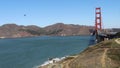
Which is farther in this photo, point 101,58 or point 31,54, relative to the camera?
point 31,54

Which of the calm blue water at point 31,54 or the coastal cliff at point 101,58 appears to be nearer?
the coastal cliff at point 101,58

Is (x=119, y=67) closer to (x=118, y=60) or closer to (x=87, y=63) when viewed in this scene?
(x=118, y=60)

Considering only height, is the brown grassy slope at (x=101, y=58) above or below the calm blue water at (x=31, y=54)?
above

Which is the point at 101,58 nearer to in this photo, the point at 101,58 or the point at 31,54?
the point at 101,58

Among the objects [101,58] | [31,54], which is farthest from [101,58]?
[31,54]

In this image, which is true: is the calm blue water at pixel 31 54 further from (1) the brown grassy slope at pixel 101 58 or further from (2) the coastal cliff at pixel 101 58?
(1) the brown grassy slope at pixel 101 58

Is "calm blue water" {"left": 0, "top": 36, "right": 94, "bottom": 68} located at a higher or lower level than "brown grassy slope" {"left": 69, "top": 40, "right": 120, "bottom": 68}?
lower

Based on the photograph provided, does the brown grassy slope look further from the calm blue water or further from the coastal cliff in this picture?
the calm blue water

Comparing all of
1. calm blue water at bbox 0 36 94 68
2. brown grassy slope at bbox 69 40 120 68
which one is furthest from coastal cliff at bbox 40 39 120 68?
calm blue water at bbox 0 36 94 68

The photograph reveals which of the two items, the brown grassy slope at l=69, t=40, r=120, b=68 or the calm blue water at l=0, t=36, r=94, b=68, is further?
the calm blue water at l=0, t=36, r=94, b=68

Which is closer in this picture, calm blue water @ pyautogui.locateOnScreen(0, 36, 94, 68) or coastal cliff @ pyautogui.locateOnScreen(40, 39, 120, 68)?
coastal cliff @ pyautogui.locateOnScreen(40, 39, 120, 68)

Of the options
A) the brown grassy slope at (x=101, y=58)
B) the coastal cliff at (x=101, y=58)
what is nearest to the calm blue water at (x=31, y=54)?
the coastal cliff at (x=101, y=58)
